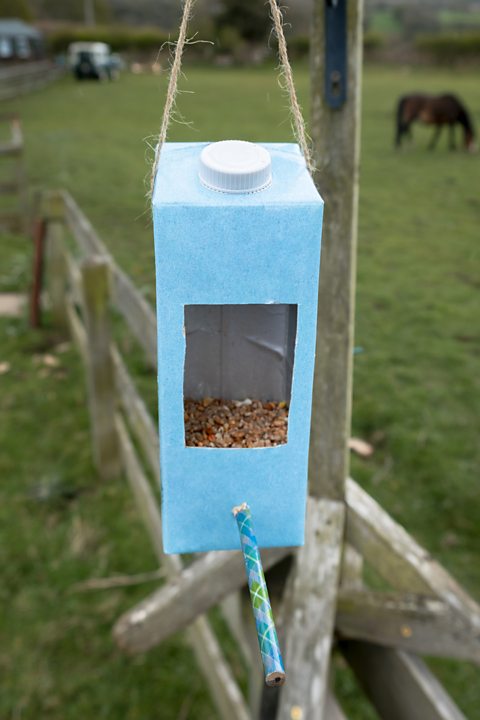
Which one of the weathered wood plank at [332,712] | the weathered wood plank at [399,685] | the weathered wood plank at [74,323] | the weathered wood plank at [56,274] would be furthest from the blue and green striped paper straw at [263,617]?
the weathered wood plank at [56,274]

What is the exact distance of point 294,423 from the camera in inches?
34.4

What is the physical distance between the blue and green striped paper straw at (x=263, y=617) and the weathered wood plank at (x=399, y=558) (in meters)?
0.82

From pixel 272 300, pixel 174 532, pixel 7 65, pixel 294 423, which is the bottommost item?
pixel 7 65

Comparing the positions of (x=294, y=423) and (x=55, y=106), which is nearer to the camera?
(x=294, y=423)

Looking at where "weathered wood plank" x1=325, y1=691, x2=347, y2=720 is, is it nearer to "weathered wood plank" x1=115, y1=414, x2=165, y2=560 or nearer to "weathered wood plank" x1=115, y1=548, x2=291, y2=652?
"weathered wood plank" x1=115, y1=548, x2=291, y2=652

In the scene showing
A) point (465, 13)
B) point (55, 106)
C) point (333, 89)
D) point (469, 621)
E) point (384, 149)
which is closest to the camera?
point (333, 89)

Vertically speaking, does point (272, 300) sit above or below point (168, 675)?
above

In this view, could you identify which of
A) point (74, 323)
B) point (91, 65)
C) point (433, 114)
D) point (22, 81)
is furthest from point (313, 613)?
point (91, 65)

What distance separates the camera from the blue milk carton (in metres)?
0.72

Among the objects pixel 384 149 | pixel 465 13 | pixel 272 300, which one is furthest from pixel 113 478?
pixel 465 13

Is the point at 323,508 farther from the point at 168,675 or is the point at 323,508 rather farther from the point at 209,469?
the point at 168,675

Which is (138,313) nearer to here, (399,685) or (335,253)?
(335,253)

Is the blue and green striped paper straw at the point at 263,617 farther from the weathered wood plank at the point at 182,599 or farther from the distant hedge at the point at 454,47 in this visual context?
the distant hedge at the point at 454,47

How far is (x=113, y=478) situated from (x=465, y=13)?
197 ft
